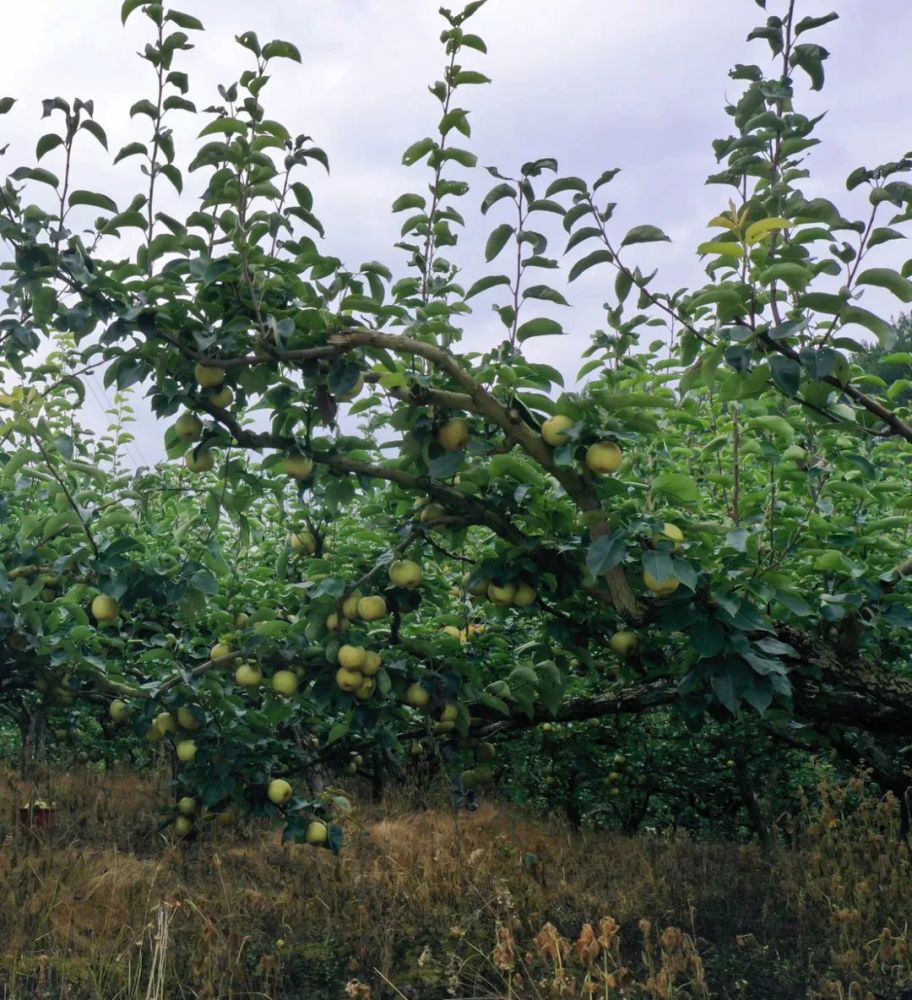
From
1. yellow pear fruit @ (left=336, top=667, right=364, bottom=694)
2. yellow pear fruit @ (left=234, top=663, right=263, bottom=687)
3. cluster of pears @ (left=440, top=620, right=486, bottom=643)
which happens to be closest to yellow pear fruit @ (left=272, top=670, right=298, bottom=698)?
A: yellow pear fruit @ (left=234, top=663, right=263, bottom=687)

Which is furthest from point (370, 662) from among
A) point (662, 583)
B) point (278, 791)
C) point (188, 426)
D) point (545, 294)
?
point (545, 294)

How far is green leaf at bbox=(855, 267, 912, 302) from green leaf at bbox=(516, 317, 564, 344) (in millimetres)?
919

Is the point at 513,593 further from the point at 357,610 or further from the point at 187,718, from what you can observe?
the point at 187,718

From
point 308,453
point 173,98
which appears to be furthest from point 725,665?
point 173,98

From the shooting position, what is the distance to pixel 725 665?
3.47 meters

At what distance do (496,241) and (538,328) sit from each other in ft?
1.08

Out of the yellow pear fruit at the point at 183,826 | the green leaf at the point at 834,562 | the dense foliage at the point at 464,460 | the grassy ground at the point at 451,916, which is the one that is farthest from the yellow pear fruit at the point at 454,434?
the yellow pear fruit at the point at 183,826

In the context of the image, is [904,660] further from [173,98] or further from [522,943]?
[173,98]

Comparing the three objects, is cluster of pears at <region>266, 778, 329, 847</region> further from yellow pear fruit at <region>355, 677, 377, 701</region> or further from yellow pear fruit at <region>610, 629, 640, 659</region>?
yellow pear fruit at <region>610, 629, 640, 659</region>

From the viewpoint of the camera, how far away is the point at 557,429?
3.13 meters

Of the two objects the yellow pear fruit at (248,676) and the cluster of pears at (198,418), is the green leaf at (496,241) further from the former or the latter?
the yellow pear fruit at (248,676)

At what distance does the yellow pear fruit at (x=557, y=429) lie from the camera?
313 cm

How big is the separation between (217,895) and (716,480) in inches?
106

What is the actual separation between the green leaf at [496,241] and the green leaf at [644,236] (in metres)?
0.42
